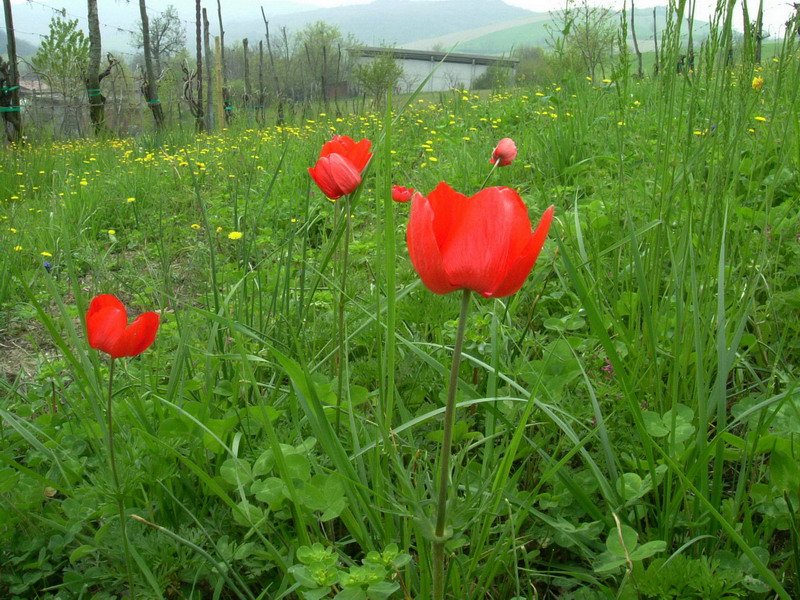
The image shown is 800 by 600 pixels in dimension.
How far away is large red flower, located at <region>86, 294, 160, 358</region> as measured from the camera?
0.87 m

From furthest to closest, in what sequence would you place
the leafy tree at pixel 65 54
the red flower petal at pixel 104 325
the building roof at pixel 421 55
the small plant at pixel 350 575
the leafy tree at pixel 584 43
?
1. the leafy tree at pixel 65 54
2. the building roof at pixel 421 55
3. the leafy tree at pixel 584 43
4. the red flower petal at pixel 104 325
5. the small plant at pixel 350 575

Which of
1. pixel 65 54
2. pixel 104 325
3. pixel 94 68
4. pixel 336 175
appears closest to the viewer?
pixel 104 325

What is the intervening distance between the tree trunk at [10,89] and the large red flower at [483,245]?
1364 centimetres

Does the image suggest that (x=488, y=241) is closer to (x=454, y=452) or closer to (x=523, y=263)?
(x=523, y=263)

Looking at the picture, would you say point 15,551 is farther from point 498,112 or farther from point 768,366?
point 498,112

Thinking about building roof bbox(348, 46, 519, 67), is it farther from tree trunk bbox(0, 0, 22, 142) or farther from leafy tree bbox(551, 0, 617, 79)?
tree trunk bbox(0, 0, 22, 142)

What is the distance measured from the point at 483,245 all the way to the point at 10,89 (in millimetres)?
14142

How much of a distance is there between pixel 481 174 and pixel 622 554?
8.20 feet

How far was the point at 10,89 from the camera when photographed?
38.2 feet

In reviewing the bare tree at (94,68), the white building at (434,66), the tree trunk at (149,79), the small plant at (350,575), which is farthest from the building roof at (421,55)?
the bare tree at (94,68)

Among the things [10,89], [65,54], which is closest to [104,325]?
[10,89]

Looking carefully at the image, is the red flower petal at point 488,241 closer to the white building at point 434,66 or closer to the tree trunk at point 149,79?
the white building at point 434,66

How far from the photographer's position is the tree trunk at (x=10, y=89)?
11.6 m

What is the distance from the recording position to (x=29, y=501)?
103 cm
